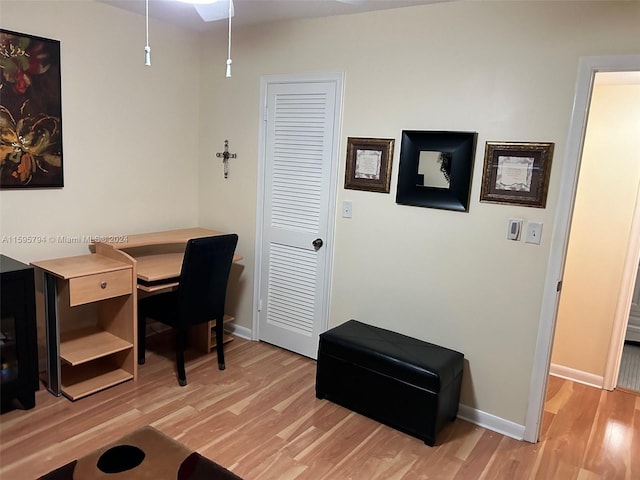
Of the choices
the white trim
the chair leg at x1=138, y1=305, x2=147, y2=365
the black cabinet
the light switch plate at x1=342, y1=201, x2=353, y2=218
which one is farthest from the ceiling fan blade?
the white trim

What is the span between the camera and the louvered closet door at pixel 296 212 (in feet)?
10.3

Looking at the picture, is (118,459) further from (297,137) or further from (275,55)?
(275,55)

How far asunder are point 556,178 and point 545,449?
145 cm

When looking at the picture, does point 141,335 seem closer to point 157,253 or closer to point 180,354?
point 180,354

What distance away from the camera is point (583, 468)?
2352 millimetres

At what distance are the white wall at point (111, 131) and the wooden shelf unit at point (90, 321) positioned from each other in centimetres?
31

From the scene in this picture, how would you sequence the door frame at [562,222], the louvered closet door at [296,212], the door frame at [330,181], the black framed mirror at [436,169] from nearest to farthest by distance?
1. the door frame at [562,222]
2. the black framed mirror at [436,169]
3. the door frame at [330,181]
4. the louvered closet door at [296,212]

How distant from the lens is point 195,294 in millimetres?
2883

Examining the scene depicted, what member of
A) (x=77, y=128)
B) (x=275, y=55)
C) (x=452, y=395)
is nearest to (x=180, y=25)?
(x=275, y=55)

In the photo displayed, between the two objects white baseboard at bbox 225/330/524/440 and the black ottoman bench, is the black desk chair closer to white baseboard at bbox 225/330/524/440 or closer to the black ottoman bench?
the black ottoman bench

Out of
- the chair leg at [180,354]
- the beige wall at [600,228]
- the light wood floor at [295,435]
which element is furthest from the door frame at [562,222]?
the chair leg at [180,354]

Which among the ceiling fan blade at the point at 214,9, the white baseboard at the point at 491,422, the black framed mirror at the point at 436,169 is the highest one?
the ceiling fan blade at the point at 214,9

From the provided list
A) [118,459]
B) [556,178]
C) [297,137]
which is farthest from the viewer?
[297,137]

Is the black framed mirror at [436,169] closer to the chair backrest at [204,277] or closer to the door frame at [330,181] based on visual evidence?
the door frame at [330,181]
